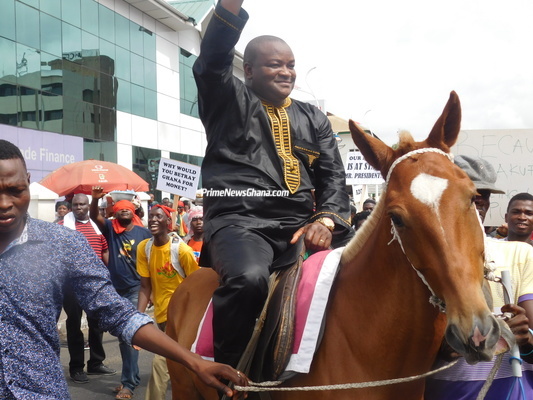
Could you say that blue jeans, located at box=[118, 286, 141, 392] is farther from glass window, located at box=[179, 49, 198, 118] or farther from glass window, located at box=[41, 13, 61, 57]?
glass window, located at box=[179, 49, 198, 118]

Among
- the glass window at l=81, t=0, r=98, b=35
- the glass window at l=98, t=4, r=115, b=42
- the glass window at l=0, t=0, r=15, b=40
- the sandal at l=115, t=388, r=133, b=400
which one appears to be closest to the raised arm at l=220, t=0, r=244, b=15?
the sandal at l=115, t=388, r=133, b=400

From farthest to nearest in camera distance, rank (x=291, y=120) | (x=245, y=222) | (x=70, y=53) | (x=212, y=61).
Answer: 1. (x=70, y=53)
2. (x=291, y=120)
3. (x=245, y=222)
4. (x=212, y=61)

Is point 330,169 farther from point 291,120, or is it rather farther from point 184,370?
point 184,370

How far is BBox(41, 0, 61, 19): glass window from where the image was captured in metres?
21.7

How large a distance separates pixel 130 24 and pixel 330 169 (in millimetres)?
25514

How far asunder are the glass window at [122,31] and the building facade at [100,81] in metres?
0.05

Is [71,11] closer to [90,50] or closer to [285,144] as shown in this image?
[90,50]

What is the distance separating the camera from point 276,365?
2.78 metres

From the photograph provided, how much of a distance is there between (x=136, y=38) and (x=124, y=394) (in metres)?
23.6

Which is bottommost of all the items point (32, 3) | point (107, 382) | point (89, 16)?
point (107, 382)

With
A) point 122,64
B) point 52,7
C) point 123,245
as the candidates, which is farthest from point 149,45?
point 123,245

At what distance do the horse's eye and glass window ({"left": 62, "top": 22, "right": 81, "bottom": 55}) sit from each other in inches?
908

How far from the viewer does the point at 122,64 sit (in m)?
26.2

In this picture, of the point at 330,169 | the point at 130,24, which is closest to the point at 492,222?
the point at 330,169
